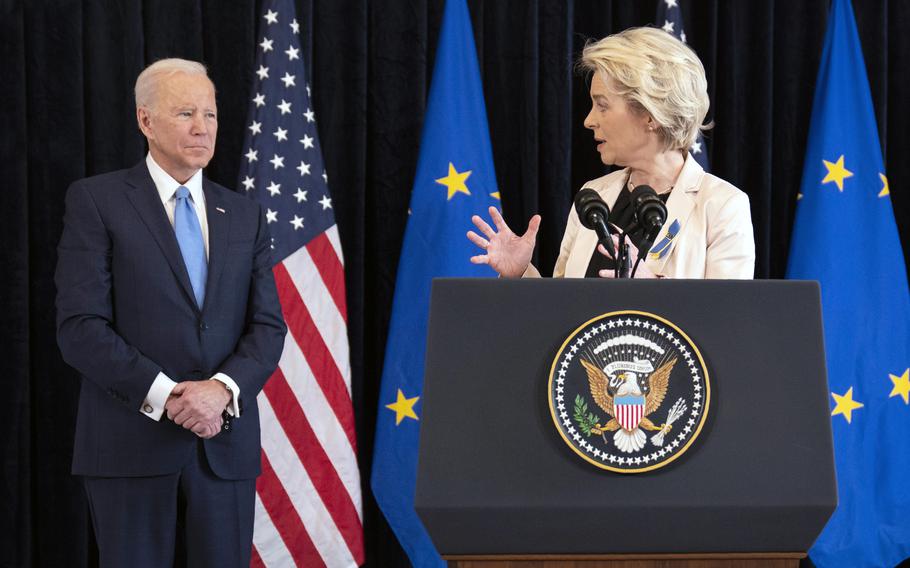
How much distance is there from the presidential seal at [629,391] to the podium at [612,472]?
0.01 m

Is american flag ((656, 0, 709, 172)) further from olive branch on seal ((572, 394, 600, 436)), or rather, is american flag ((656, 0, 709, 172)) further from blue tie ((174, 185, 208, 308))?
olive branch on seal ((572, 394, 600, 436))

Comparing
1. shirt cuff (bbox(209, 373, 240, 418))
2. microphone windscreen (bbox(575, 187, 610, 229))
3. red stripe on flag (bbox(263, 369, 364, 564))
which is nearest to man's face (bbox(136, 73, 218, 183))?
shirt cuff (bbox(209, 373, 240, 418))

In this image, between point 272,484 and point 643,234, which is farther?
point 272,484

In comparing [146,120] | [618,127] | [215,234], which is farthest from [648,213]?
[146,120]

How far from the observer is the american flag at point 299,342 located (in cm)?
335

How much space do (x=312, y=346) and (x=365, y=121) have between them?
87cm

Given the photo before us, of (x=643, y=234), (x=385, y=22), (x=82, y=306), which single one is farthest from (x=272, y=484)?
(x=643, y=234)

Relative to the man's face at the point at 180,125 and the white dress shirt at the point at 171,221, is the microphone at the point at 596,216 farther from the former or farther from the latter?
the man's face at the point at 180,125

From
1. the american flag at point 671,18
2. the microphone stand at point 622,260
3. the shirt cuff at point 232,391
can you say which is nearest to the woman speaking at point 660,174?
the microphone stand at point 622,260

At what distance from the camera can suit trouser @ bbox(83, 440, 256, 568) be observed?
247 centimetres

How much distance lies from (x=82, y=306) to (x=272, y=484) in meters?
1.12

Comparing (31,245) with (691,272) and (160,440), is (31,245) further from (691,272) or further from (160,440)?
(691,272)

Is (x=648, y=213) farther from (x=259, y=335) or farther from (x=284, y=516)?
(x=284, y=516)

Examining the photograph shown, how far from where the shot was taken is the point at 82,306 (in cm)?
248
